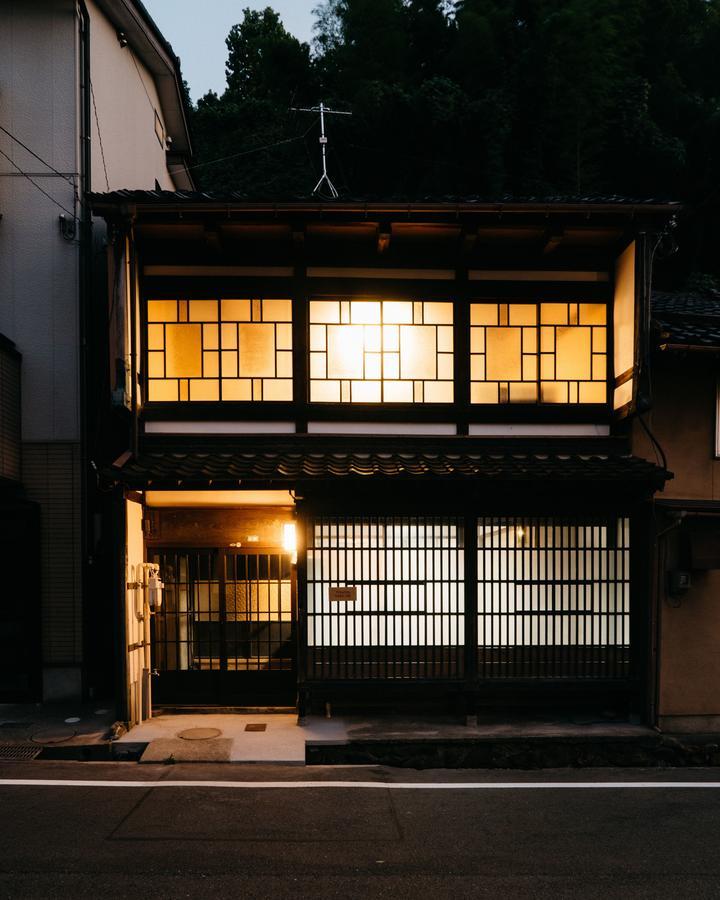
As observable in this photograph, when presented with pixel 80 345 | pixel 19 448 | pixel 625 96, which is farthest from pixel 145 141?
pixel 625 96

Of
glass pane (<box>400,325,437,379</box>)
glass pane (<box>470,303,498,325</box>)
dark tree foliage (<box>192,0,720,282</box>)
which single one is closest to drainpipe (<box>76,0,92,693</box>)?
glass pane (<box>400,325,437,379</box>)

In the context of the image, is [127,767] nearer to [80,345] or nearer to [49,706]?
[49,706]

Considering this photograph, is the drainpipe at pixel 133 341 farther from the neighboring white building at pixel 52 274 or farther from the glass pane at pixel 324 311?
the glass pane at pixel 324 311

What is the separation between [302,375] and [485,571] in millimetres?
4101

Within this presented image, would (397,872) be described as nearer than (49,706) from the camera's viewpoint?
Yes

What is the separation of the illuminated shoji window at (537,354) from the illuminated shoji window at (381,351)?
523 millimetres

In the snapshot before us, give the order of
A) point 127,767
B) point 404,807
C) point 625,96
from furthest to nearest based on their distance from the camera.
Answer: point 625,96 < point 127,767 < point 404,807

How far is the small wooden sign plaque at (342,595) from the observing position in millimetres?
10219

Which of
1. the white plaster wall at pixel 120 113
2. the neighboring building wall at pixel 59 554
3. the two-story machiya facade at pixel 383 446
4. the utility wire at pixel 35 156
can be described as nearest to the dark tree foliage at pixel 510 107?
the white plaster wall at pixel 120 113

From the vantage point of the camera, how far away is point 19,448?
11.3 m

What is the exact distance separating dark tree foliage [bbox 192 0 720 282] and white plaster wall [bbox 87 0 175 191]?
13524 mm

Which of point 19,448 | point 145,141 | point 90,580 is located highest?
point 145,141

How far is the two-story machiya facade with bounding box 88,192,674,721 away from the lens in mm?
10039

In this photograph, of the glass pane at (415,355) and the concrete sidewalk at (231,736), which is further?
the glass pane at (415,355)
